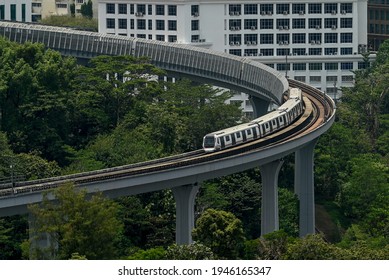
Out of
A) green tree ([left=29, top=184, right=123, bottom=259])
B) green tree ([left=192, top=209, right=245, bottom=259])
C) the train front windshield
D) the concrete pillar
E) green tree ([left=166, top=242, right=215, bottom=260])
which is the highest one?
the train front windshield

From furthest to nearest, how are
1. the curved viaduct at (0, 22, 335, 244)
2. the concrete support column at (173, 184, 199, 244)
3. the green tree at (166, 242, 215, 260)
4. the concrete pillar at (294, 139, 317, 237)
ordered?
the concrete pillar at (294, 139, 317, 237) → the concrete support column at (173, 184, 199, 244) → the curved viaduct at (0, 22, 335, 244) → the green tree at (166, 242, 215, 260)

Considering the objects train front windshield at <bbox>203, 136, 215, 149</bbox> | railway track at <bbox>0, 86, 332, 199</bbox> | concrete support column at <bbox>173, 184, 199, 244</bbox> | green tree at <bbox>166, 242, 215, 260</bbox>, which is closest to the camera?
green tree at <bbox>166, 242, 215, 260</bbox>

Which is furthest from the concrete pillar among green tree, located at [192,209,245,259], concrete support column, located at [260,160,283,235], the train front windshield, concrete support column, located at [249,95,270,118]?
green tree, located at [192,209,245,259]

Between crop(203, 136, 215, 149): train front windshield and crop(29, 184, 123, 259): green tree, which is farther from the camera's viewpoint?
crop(203, 136, 215, 149): train front windshield

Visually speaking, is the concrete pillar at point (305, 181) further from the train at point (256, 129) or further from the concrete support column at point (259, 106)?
the concrete support column at point (259, 106)

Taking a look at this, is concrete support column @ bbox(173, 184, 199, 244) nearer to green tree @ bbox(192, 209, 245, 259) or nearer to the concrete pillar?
green tree @ bbox(192, 209, 245, 259)

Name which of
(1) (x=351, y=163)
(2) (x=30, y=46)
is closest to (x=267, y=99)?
(1) (x=351, y=163)

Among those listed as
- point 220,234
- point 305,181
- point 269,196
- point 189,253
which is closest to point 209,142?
point 269,196

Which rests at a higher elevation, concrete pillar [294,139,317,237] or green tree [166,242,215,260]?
green tree [166,242,215,260]

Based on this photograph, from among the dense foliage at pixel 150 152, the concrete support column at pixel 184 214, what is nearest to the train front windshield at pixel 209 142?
the concrete support column at pixel 184 214
